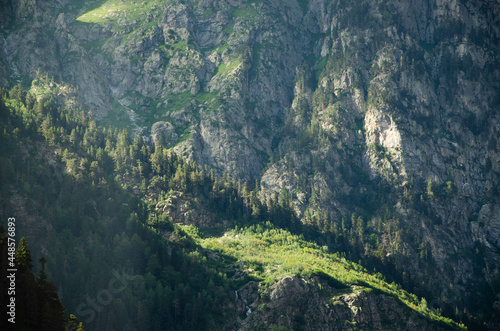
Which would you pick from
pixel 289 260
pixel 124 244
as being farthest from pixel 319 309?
pixel 124 244

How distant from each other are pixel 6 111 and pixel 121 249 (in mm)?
84339

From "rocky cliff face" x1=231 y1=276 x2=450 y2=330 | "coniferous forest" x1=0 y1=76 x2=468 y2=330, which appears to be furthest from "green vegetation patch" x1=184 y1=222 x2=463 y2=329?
"rocky cliff face" x1=231 y1=276 x2=450 y2=330

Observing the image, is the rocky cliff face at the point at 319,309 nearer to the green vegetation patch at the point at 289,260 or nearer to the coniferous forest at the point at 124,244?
the green vegetation patch at the point at 289,260

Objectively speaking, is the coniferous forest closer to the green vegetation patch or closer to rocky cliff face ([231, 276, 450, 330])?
the green vegetation patch

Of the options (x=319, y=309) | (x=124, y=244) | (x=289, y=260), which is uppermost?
(x=124, y=244)

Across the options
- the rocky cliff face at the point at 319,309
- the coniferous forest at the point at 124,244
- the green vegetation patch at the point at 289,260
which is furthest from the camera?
the green vegetation patch at the point at 289,260

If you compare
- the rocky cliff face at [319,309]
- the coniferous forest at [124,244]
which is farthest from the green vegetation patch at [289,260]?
the rocky cliff face at [319,309]

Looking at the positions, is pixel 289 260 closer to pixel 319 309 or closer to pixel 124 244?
pixel 319 309

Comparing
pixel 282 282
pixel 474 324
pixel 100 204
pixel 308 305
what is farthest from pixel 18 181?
pixel 474 324

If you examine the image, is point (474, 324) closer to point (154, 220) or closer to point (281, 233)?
point (281, 233)

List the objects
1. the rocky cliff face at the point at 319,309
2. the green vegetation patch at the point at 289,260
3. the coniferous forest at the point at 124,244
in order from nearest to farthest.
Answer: the coniferous forest at the point at 124,244 < the rocky cliff face at the point at 319,309 < the green vegetation patch at the point at 289,260

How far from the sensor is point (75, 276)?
123 metres

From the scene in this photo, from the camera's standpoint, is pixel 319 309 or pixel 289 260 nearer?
pixel 319 309

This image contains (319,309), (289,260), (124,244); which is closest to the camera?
(319,309)
